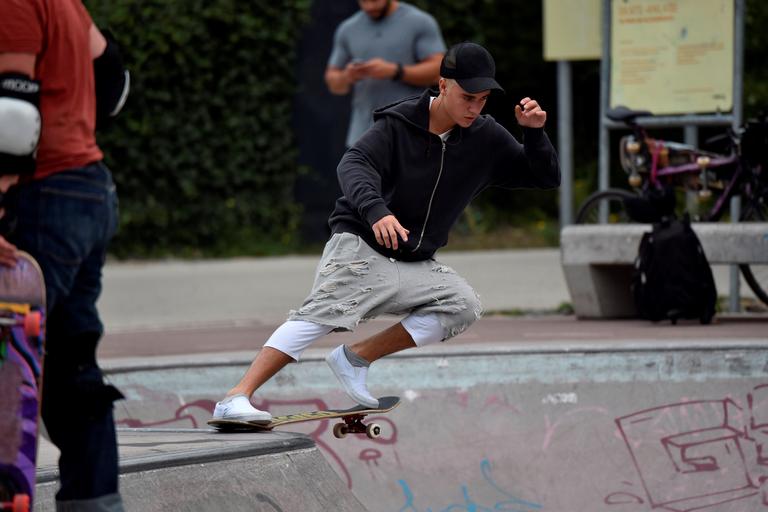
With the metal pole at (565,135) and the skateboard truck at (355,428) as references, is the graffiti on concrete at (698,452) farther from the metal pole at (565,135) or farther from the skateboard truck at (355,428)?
the metal pole at (565,135)

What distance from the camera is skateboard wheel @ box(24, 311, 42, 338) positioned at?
10.5 ft

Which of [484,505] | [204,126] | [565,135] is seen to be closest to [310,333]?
[484,505]

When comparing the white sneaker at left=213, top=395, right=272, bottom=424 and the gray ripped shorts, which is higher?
the gray ripped shorts

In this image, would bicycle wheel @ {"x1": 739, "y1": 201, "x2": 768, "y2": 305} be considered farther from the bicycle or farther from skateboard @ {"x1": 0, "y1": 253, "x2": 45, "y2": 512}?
skateboard @ {"x1": 0, "y1": 253, "x2": 45, "y2": 512}

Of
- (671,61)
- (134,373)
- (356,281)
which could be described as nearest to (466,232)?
(671,61)

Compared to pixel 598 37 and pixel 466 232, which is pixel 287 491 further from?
pixel 466 232

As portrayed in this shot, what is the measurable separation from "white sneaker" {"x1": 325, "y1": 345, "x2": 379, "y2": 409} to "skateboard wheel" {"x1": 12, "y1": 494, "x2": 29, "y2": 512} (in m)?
1.95

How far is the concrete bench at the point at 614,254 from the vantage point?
759 centimetres

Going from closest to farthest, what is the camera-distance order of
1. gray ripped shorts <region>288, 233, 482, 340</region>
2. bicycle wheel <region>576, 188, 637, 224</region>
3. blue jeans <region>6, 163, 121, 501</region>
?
blue jeans <region>6, 163, 121, 501</region>, gray ripped shorts <region>288, 233, 482, 340</region>, bicycle wheel <region>576, 188, 637, 224</region>

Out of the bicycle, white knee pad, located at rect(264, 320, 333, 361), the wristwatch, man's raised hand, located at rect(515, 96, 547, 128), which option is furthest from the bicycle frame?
white knee pad, located at rect(264, 320, 333, 361)

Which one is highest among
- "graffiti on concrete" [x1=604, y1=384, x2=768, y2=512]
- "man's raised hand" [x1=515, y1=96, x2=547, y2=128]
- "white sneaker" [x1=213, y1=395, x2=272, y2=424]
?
"man's raised hand" [x1=515, y1=96, x2=547, y2=128]

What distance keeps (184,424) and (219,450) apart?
1.59 m

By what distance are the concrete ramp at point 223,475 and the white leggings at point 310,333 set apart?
1.00ft

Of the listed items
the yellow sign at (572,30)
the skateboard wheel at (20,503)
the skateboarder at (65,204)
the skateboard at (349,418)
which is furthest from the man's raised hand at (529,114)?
the yellow sign at (572,30)
